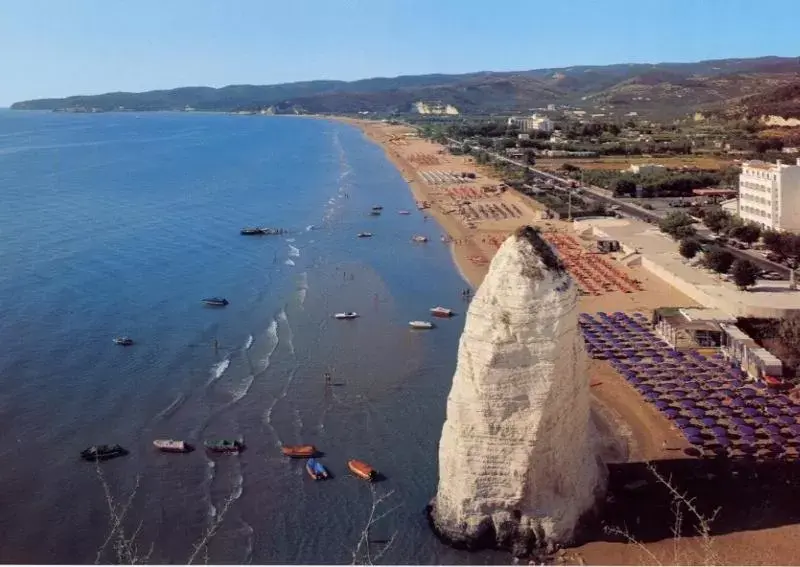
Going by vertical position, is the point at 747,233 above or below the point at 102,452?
above

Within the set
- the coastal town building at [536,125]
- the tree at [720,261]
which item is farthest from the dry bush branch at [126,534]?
the coastal town building at [536,125]

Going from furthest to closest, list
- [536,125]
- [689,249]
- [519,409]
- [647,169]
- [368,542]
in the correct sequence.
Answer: [536,125]
[647,169]
[689,249]
[368,542]
[519,409]

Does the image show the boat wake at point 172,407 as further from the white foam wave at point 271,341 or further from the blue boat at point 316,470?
the blue boat at point 316,470

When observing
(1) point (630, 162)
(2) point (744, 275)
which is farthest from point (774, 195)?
(1) point (630, 162)

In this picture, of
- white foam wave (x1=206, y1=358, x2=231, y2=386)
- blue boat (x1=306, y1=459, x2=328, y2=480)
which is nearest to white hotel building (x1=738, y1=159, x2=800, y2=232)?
white foam wave (x1=206, y1=358, x2=231, y2=386)

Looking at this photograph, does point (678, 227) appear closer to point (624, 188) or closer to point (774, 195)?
point (774, 195)

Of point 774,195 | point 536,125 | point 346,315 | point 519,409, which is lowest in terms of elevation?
point 346,315

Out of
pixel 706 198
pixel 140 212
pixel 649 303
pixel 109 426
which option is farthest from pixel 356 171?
pixel 109 426
